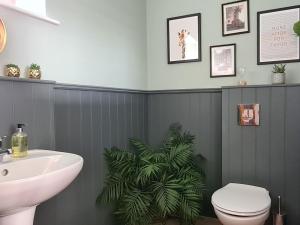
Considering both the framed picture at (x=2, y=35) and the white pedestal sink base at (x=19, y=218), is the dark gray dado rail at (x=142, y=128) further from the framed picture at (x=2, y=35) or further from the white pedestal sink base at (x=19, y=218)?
the white pedestal sink base at (x=19, y=218)

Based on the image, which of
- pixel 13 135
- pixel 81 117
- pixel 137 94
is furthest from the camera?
pixel 137 94

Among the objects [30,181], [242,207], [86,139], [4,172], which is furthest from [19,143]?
[242,207]

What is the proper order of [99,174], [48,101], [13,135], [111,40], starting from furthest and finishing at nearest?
[111,40] < [99,174] < [48,101] < [13,135]

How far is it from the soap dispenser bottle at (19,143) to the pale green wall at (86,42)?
38cm

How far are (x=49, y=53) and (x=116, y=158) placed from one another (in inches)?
36.8

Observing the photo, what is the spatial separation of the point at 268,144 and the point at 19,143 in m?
1.81

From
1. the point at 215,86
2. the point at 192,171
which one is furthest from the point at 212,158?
the point at 215,86

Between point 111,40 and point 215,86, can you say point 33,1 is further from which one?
point 215,86

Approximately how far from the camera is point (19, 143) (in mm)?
1393

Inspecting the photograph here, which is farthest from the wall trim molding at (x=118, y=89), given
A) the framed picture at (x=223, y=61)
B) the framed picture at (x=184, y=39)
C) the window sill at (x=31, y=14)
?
the window sill at (x=31, y=14)

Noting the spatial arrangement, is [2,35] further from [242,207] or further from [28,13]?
[242,207]

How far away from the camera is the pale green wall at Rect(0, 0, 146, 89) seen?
1582mm

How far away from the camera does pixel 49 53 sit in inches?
68.7

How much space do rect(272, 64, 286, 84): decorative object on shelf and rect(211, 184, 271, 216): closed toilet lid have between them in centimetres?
86
